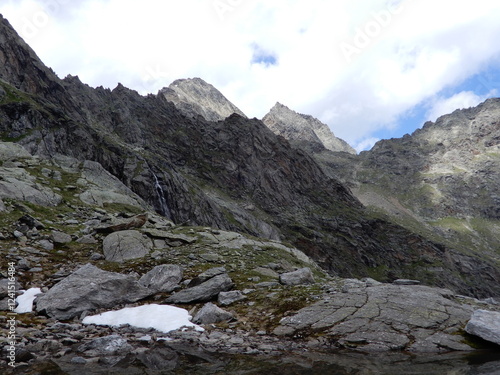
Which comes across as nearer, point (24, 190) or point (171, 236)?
point (171, 236)

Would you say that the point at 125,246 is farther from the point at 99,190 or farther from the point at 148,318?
the point at 99,190

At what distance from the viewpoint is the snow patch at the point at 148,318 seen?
1489cm

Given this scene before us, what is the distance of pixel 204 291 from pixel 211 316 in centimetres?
282

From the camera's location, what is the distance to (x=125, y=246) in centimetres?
2520

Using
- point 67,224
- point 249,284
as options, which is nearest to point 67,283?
point 249,284

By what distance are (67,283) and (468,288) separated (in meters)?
179

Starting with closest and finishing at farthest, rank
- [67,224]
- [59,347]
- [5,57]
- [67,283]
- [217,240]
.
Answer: [59,347]
[67,283]
[67,224]
[217,240]
[5,57]

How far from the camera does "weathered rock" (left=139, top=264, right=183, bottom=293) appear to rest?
19234mm

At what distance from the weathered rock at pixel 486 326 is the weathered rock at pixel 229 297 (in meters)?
10.6

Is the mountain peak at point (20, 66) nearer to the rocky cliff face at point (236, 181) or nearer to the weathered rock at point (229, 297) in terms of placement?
the rocky cliff face at point (236, 181)

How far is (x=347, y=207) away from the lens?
174500mm

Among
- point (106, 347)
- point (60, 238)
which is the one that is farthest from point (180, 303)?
point (60, 238)

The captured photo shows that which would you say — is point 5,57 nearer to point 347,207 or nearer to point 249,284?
point 249,284

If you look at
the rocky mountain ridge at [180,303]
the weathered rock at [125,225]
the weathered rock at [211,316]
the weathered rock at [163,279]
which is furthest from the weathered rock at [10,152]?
the weathered rock at [211,316]
